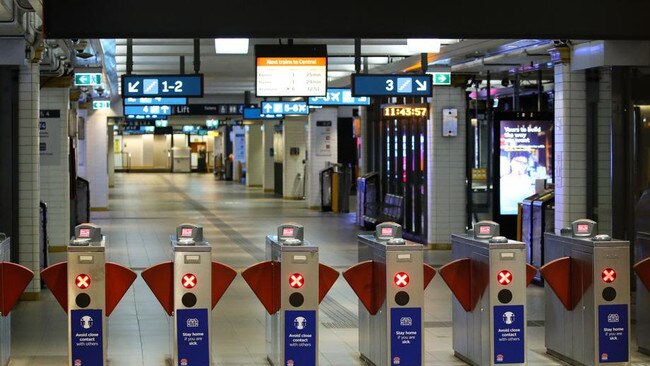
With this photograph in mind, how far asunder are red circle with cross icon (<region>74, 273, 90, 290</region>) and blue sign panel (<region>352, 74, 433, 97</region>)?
19.9 ft

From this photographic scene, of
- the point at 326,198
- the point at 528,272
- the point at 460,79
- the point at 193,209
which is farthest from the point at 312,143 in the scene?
the point at 528,272

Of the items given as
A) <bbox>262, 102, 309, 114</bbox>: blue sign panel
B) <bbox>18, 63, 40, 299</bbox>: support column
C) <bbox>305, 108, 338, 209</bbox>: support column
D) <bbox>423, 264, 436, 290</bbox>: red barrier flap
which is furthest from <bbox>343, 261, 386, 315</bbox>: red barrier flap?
<bbox>305, 108, 338, 209</bbox>: support column

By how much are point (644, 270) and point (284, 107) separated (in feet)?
46.7

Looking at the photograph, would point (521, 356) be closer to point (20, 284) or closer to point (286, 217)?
point (20, 284)

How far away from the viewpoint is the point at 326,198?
93.0ft

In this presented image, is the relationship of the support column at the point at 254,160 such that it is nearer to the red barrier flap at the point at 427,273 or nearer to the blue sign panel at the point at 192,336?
the red barrier flap at the point at 427,273

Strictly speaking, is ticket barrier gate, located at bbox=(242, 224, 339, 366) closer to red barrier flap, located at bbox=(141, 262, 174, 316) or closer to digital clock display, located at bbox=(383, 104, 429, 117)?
red barrier flap, located at bbox=(141, 262, 174, 316)

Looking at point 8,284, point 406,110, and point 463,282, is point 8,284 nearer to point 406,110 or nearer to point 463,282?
point 463,282

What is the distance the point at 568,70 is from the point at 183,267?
6534mm

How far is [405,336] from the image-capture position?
26.7ft

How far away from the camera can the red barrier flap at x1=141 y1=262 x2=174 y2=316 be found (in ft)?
26.8

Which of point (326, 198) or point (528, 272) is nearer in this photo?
point (528, 272)

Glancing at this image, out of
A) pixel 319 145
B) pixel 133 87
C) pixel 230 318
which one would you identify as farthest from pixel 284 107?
pixel 230 318

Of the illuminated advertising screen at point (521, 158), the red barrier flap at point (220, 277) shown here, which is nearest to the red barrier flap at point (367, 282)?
the red barrier flap at point (220, 277)
